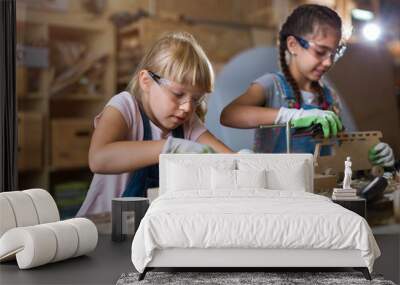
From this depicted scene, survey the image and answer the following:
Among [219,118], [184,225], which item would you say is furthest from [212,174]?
[184,225]

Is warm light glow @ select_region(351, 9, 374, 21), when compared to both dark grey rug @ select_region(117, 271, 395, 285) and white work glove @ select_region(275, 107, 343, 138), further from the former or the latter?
dark grey rug @ select_region(117, 271, 395, 285)

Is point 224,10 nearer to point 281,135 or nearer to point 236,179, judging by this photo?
point 281,135

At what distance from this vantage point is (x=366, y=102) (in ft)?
17.4

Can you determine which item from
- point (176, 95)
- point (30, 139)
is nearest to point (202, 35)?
point (176, 95)

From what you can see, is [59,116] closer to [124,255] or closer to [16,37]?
[16,37]

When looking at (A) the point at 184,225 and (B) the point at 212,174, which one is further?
(B) the point at 212,174

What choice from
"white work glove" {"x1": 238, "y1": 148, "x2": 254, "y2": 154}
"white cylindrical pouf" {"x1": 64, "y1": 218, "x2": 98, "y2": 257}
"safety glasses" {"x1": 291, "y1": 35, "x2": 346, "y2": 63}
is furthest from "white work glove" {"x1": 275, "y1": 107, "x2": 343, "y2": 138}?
"white cylindrical pouf" {"x1": 64, "y1": 218, "x2": 98, "y2": 257}

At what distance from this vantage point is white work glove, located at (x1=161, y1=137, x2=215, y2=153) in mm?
5148

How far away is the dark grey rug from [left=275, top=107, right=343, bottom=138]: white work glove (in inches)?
65.3

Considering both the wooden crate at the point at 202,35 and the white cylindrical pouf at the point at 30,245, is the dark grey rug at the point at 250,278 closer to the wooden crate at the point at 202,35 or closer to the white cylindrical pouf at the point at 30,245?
the white cylindrical pouf at the point at 30,245

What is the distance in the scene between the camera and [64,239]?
4.05 metres

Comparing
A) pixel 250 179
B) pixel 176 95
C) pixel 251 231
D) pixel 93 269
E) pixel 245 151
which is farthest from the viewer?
pixel 245 151

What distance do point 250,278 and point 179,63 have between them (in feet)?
6.96

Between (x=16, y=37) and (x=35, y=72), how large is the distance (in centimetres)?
34
